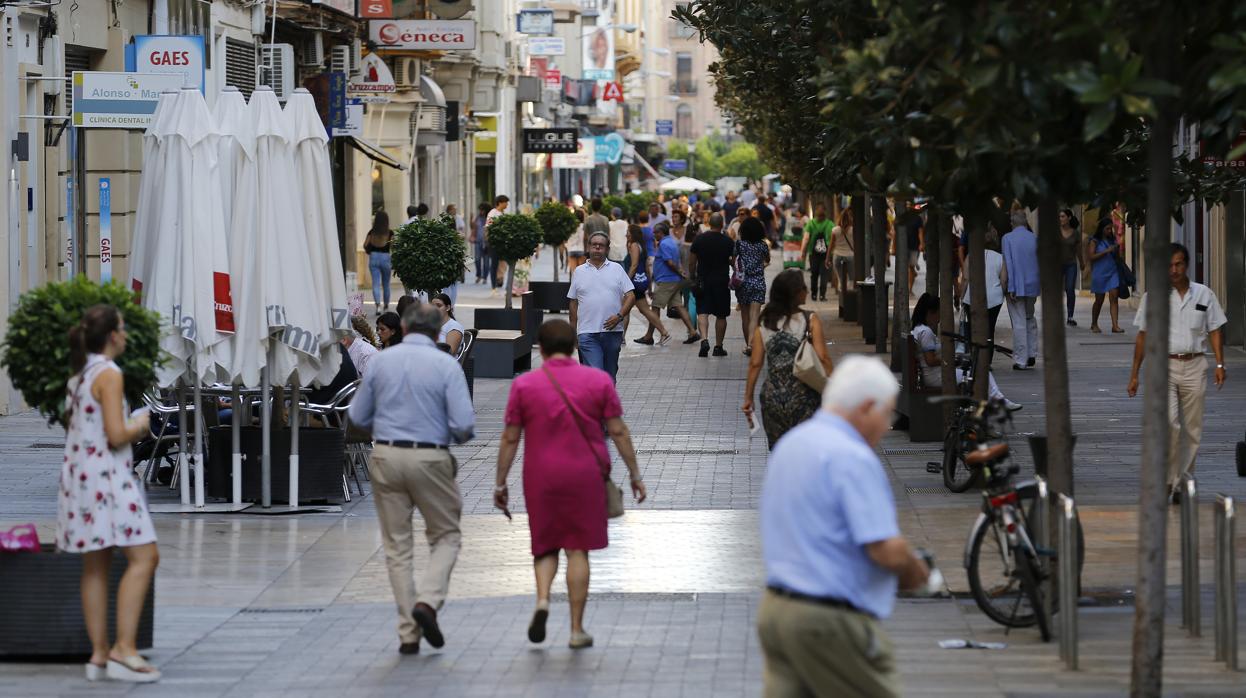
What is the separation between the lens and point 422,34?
35.6m

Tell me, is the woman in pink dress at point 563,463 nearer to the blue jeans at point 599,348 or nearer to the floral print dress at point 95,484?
the floral print dress at point 95,484

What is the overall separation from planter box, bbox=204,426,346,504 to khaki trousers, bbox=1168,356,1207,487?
5.42 meters

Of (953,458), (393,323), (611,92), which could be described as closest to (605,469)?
(953,458)

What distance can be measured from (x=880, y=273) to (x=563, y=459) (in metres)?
16.6

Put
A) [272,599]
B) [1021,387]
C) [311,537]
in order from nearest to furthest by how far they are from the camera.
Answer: [272,599], [311,537], [1021,387]

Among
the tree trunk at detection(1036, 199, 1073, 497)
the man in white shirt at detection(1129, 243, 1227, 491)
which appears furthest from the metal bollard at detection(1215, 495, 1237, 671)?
the man in white shirt at detection(1129, 243, 1227, 491)

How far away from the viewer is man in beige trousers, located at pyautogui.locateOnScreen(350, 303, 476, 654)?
868 cm

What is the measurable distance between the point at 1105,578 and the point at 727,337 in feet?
59.6

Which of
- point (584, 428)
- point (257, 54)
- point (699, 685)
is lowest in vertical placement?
point (699, 685)

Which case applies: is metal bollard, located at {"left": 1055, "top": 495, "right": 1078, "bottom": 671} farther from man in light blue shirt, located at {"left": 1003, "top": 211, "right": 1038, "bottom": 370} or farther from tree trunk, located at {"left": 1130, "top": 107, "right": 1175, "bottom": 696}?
man in light blue shirt, located at {"left": 1003, "top": 211, "right": 1038, "bottom": 370}

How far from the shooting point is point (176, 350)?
41.2 ft

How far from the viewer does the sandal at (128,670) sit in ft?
26.6

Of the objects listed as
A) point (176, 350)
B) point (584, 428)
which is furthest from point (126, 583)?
point (176, 350)

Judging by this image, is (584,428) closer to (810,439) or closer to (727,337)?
(810,439)
